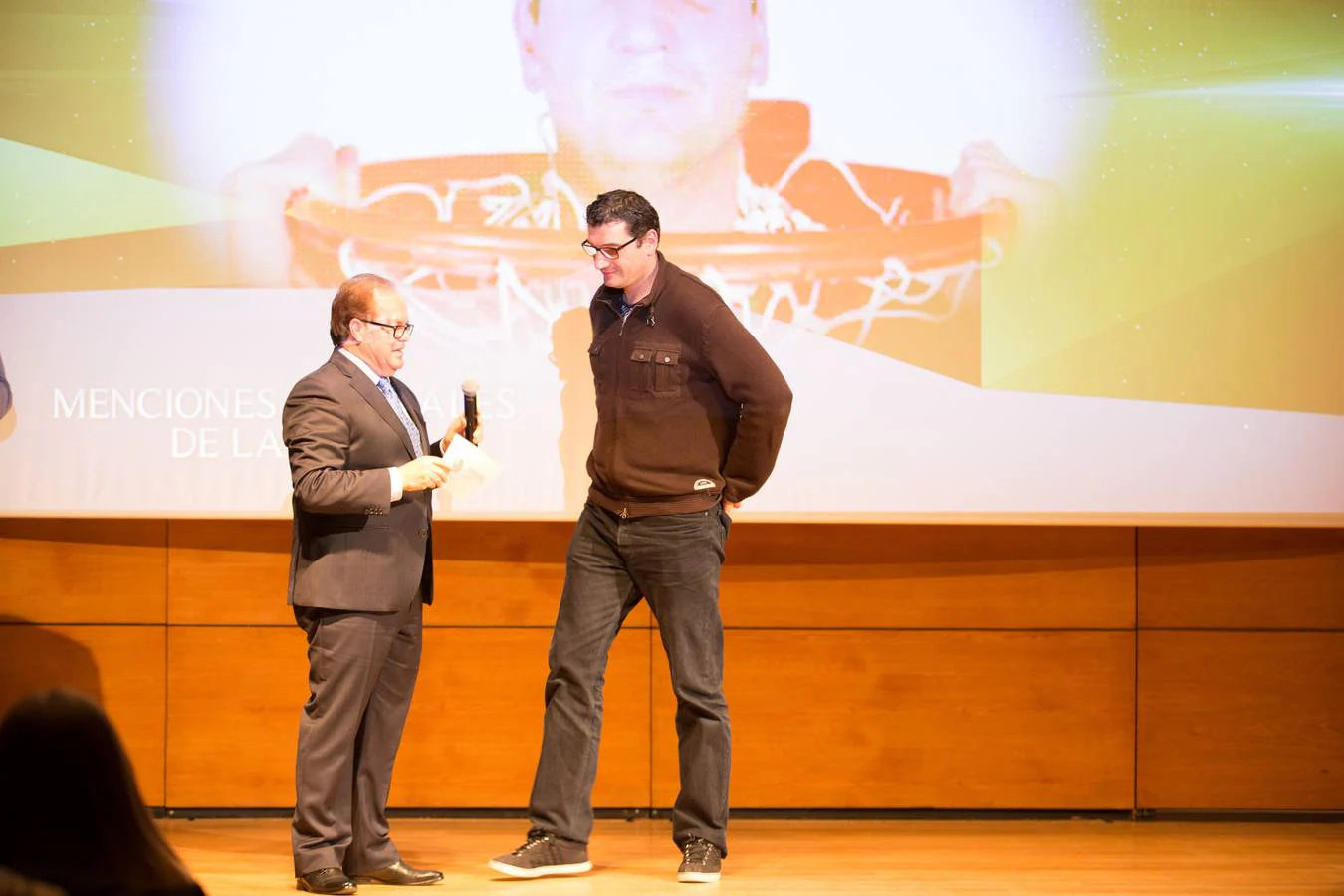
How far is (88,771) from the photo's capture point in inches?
51.0

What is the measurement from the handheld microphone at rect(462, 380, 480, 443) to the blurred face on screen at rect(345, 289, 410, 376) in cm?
20

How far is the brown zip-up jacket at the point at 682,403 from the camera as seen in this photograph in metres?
3.52

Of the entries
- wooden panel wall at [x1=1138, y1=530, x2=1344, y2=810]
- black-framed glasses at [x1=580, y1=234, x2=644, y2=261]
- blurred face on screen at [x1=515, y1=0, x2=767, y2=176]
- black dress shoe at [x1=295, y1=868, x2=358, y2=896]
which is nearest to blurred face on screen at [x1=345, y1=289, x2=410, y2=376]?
black-framed glasses at [x1=580, y1=234, x2=644, y2=261]

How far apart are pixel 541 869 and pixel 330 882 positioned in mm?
509

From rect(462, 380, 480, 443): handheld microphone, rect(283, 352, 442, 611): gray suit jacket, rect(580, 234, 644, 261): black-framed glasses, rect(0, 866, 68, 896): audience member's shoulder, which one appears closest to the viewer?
rect(0, 866, 68, 896): audience member's shoulder

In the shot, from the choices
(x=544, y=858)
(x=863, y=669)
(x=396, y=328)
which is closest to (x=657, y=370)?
(x=396, y=328)

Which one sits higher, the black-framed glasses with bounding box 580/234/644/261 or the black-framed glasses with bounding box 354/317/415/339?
the black-framed glasses with bounding box 580/234/644/261

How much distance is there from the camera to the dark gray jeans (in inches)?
140

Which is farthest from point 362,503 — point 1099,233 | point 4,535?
point 1099,233

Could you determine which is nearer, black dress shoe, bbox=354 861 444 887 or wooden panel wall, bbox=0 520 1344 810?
black dress shoe, bbox=354 861 444 887

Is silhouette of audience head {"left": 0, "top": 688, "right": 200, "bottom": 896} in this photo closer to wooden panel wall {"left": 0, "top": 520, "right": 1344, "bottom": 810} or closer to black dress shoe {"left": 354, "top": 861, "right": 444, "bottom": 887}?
black dress shoe {"left": 354, "top": 861, "right": 444, "bottom": 887}

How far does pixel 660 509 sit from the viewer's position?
354 cm

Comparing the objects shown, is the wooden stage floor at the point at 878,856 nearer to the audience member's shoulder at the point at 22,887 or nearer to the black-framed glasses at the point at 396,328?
the black-framed glasses at the point at 396,328

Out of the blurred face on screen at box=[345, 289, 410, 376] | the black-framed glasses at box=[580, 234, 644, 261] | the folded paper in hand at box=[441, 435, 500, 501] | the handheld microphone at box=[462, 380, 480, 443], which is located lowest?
the folded paper in hand at box=[441, 435, 500, 501]
